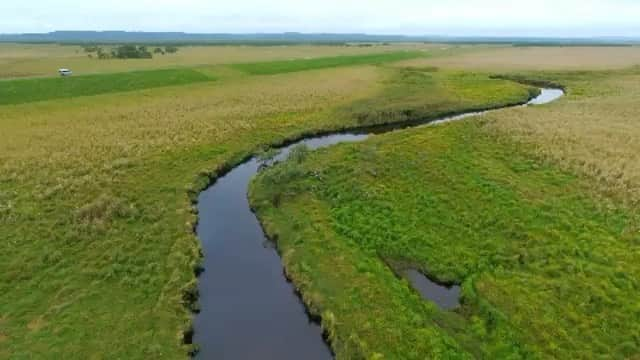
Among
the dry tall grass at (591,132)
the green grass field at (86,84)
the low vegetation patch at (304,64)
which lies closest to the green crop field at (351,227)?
the dry tall grass at (591,132)

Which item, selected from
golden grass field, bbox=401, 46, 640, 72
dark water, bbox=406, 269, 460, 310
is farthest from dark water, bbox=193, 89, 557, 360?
golden grass field, bbox=401, 46, 640, 72

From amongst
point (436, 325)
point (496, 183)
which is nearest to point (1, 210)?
point (436, 325)

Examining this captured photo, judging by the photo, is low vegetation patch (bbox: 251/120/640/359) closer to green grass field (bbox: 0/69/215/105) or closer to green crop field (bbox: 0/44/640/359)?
green crop field (bbox: 0/44/640/359)

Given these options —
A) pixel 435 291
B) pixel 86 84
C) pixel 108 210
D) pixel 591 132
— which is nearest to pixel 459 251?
pixel 435 291

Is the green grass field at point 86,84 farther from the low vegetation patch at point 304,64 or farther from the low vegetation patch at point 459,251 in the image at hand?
the low vegetation patch at point 459,251

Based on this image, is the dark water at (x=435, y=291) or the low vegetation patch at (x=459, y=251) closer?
the low vegetation patch at (x=459, y=251)
